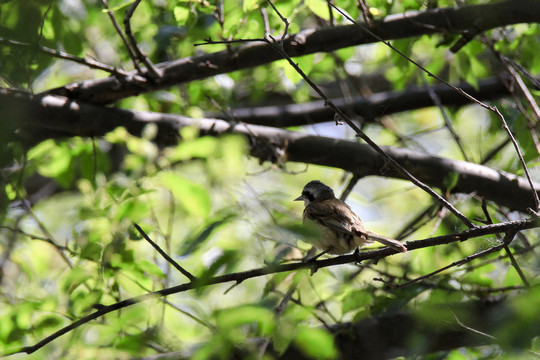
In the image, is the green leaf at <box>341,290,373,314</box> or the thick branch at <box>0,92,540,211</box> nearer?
the green leaf at <box>341,290,373,314</box>

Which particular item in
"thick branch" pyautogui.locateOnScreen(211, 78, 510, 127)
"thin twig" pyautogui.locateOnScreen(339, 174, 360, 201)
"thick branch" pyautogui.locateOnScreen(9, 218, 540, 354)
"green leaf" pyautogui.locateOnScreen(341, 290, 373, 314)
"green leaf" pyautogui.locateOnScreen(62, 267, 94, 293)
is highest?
"thick branch" pyautogui.locateOnScreen(211, 78, 510, 127)

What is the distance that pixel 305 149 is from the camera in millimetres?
4520

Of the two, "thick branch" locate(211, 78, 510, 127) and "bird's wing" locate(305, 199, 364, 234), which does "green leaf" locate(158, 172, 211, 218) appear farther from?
"thick branch" locate(211, 78, 510, 127)

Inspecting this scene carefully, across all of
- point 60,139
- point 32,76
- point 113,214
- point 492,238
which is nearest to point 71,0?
point 60,139

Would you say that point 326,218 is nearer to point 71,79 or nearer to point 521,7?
point 521,7

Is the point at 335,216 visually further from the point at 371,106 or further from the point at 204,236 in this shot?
the point at 371,106

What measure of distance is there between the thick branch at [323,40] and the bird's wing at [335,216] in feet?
3.80

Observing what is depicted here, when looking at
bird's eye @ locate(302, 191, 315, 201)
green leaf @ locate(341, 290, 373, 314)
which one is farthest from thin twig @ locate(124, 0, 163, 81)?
green leaf @ locate(341, 290, 373, 314)

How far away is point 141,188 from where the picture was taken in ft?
9.90

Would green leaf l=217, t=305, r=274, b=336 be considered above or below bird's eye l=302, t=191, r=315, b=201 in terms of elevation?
below

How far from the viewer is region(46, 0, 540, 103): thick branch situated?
3.89 meters

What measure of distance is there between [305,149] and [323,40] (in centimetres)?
94

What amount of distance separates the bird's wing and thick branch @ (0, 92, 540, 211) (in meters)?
0.46

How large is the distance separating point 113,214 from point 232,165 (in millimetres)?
892
